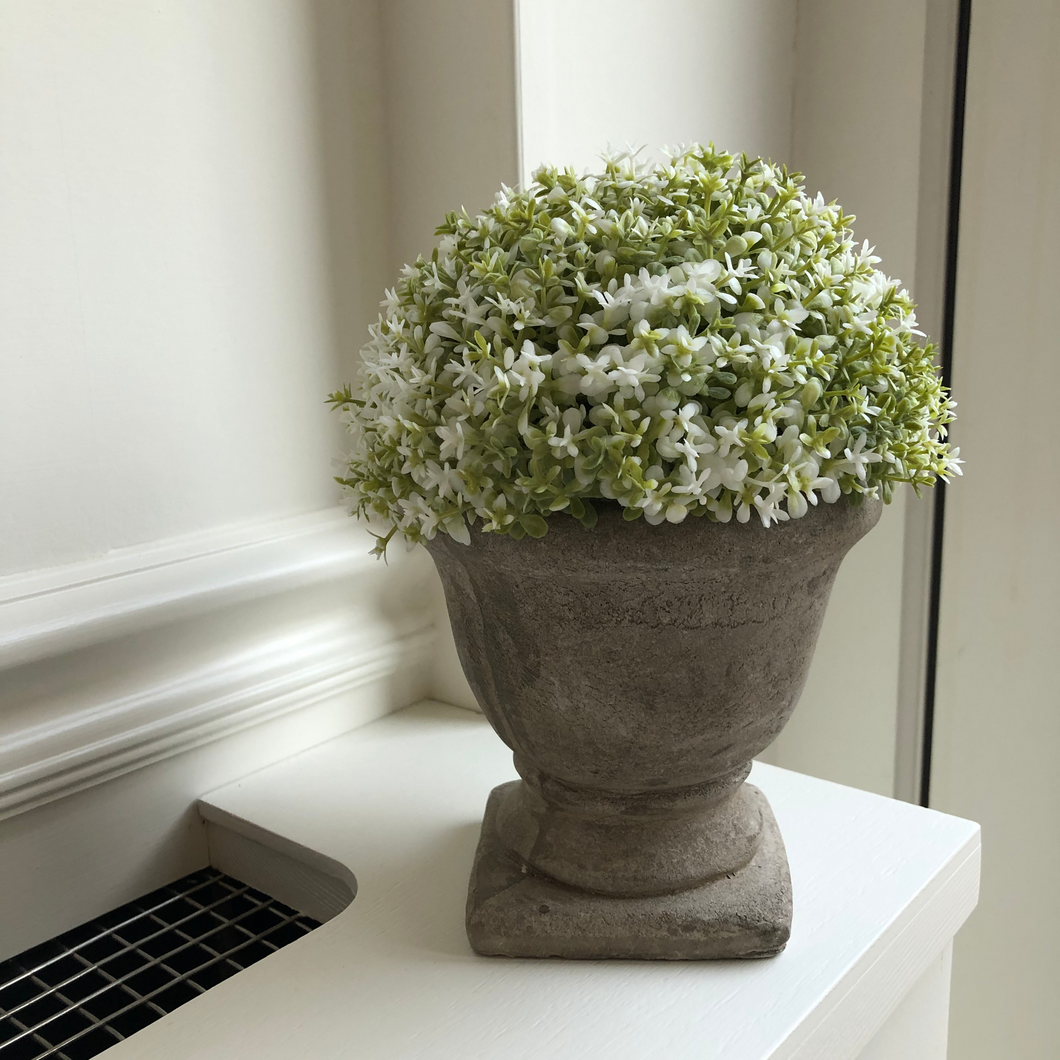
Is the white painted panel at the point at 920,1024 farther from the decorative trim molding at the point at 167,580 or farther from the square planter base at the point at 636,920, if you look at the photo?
the decorative trim molding at the point at 167,580

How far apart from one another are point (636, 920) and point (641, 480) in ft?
0.87

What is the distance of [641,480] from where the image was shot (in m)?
0.44

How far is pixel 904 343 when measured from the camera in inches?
20.7

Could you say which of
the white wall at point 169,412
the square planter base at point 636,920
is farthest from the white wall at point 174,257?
the square planter base at point 636,920

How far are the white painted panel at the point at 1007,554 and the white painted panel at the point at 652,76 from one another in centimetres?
19

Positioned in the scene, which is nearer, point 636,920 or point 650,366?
point 650,366

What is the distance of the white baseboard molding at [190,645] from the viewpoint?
655 millimetres

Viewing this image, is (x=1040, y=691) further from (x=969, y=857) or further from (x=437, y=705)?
(x=437, y=705)

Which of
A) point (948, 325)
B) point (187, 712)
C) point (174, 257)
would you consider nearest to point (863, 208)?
point (948, 325)

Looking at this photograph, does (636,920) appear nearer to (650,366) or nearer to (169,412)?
(650,366)

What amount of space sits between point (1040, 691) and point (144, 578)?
2.70ft

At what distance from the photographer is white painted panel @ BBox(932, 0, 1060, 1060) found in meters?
0.91

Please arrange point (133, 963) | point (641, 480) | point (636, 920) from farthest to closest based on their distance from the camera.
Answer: point (133, 963) < point (636, 920) < point (641, 480)

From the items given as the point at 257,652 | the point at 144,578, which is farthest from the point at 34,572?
the point at 257,652
